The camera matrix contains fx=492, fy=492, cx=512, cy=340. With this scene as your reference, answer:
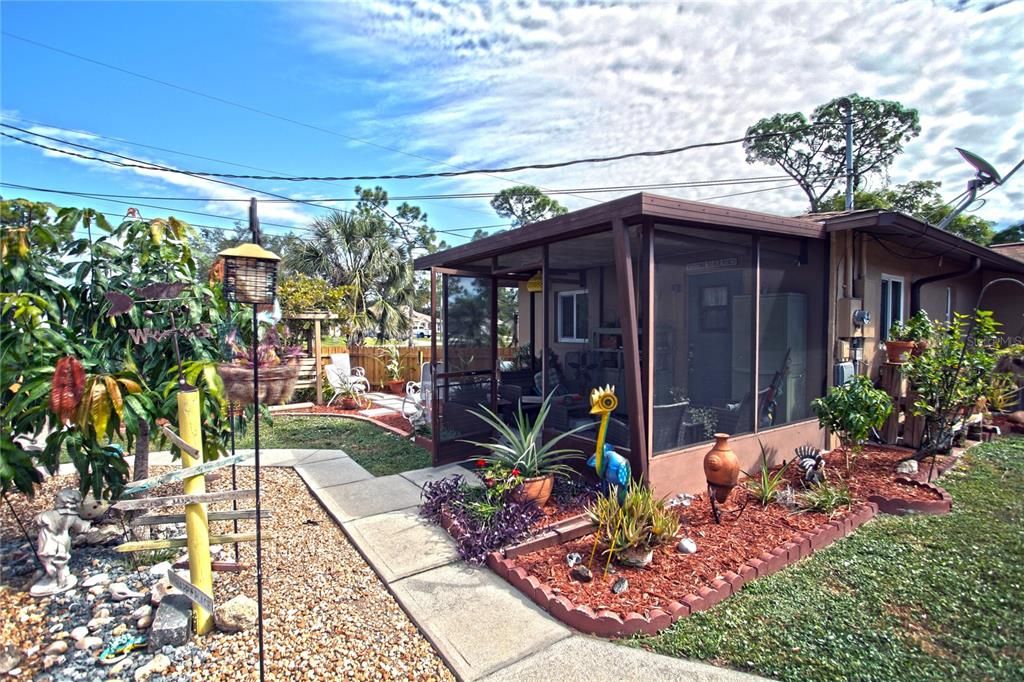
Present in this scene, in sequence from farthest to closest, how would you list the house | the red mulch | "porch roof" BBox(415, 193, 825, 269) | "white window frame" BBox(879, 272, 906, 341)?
"white window frame" BBox(879, 272, 906, 341) < the house < "porch roof" BBox(415, 193, 825, 269) < the red mulch

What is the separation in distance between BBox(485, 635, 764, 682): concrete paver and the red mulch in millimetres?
306

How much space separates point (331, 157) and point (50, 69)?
6.88 m

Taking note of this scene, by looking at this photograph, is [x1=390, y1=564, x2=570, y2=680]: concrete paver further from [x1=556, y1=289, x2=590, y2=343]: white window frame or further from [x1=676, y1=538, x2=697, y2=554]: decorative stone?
[x1=556, y1=289, x2=590, y2=343]: white window frame

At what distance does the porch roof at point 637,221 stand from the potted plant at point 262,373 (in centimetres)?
235

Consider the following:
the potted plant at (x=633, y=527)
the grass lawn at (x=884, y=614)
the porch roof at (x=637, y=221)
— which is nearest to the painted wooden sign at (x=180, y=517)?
the potted plant at (x=633, y=527)

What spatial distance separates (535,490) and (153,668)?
2577 millimetres

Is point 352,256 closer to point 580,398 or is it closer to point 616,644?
point 580,398

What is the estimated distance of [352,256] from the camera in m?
16.2

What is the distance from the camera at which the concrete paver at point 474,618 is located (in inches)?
97.0

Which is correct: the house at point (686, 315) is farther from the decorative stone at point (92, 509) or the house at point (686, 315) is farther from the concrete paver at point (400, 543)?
the decorative stone at point (92, 509)

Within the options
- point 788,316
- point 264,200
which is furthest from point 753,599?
point 264,200

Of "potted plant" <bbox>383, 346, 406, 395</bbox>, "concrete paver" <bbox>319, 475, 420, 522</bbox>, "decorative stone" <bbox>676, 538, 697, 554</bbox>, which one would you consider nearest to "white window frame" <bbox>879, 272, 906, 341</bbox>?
"decorative stone" <bbox>676, 538, 697, 554</bbox>

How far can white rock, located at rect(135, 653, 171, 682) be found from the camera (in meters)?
2.34

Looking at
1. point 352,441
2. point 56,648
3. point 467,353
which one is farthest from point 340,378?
point 56,648
